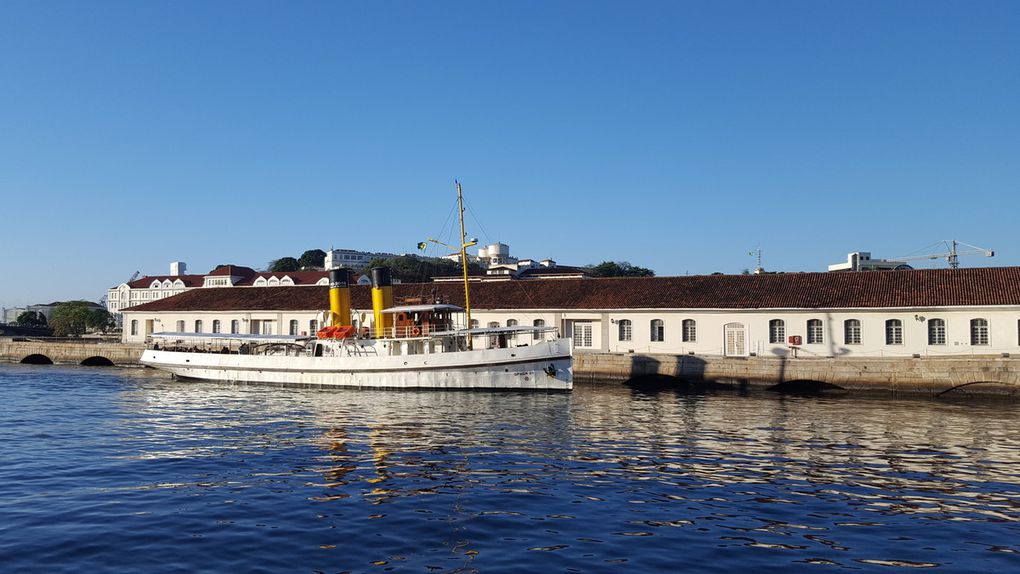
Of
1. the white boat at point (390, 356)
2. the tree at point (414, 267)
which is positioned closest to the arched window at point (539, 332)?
the white boat at point (390, 356)

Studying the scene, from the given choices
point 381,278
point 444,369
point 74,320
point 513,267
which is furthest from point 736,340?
point 74,320

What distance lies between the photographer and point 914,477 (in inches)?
595

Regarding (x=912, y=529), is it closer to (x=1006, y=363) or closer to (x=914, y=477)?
(x=914, y=477)

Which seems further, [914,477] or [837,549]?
[914,477]

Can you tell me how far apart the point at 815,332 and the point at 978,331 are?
6985 mm

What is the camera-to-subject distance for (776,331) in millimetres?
38781

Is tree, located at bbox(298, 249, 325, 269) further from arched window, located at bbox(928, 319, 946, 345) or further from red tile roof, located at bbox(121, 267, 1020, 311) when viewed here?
arched window, located at bbox(928, 319, 946, 345)

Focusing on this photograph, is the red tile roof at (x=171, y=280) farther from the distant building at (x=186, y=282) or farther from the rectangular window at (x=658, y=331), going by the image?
the rectangular window at (x=658, y=331)

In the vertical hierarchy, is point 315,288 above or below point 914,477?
above

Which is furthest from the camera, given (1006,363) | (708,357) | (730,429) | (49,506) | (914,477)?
(708,357)

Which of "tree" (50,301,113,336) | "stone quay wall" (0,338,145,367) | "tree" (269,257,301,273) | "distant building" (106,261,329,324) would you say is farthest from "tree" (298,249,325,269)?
"stone quay wall" (0,338,145,367)

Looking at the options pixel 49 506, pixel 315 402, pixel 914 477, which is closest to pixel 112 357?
pixel 315 402

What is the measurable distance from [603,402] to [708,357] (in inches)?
405

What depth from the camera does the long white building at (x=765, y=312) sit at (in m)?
35.1
